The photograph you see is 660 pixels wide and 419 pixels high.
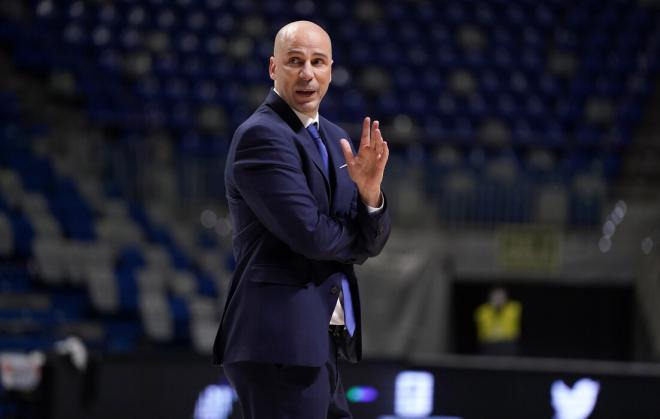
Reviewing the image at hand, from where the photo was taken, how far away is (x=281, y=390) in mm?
2449

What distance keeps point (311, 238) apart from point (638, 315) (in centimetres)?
996

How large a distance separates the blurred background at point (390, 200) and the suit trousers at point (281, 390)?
3586 mm

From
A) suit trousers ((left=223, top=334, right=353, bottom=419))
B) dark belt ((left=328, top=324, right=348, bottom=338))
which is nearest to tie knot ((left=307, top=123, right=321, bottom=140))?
dark belt ((left=328, top=324, right=348, bottom=338))

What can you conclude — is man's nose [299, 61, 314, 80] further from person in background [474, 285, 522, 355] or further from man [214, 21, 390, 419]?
person in background [474, 285, 522, 355]

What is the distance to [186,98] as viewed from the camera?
1376 cm

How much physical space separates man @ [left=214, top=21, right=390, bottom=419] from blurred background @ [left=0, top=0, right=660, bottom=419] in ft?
11.8

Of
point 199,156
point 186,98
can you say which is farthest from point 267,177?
point 186,98

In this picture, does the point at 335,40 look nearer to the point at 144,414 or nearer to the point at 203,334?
the point at 203,334

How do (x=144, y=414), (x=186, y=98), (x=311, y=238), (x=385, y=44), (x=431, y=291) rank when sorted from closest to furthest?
(x=311, y=238), (x=144, y=414), (x=431, y=291), (x=186, y=98), (x=385, y=44)

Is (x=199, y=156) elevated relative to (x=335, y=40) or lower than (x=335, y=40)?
lower

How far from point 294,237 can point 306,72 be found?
45cm

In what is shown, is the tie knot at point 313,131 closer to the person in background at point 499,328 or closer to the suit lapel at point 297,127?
the suit lapel at point 297,127

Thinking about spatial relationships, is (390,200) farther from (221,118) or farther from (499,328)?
(221,118)

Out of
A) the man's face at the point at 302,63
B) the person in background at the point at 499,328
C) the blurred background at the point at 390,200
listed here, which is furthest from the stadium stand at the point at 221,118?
the man's face at the point at 302,63
